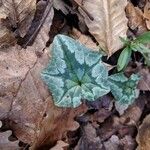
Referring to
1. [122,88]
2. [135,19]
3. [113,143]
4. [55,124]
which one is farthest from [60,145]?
[135,19]

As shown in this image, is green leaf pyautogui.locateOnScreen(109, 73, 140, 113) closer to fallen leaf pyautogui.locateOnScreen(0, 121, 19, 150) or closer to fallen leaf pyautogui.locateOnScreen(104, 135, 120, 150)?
fallen leaf pyautogui.locateOnScreen(104, 135, 120, 150)

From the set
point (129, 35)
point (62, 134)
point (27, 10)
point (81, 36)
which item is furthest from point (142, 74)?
point (27, 10)

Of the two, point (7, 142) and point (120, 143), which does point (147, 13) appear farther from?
point (7, 142)

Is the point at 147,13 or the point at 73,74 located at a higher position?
the point at 73,74

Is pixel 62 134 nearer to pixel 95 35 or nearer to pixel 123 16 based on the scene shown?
pixel 95 35

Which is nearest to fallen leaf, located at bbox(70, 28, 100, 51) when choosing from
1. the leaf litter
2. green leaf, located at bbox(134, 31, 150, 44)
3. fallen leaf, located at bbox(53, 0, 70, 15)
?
the leaf litter

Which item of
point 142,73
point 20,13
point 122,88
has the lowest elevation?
point 142,73
